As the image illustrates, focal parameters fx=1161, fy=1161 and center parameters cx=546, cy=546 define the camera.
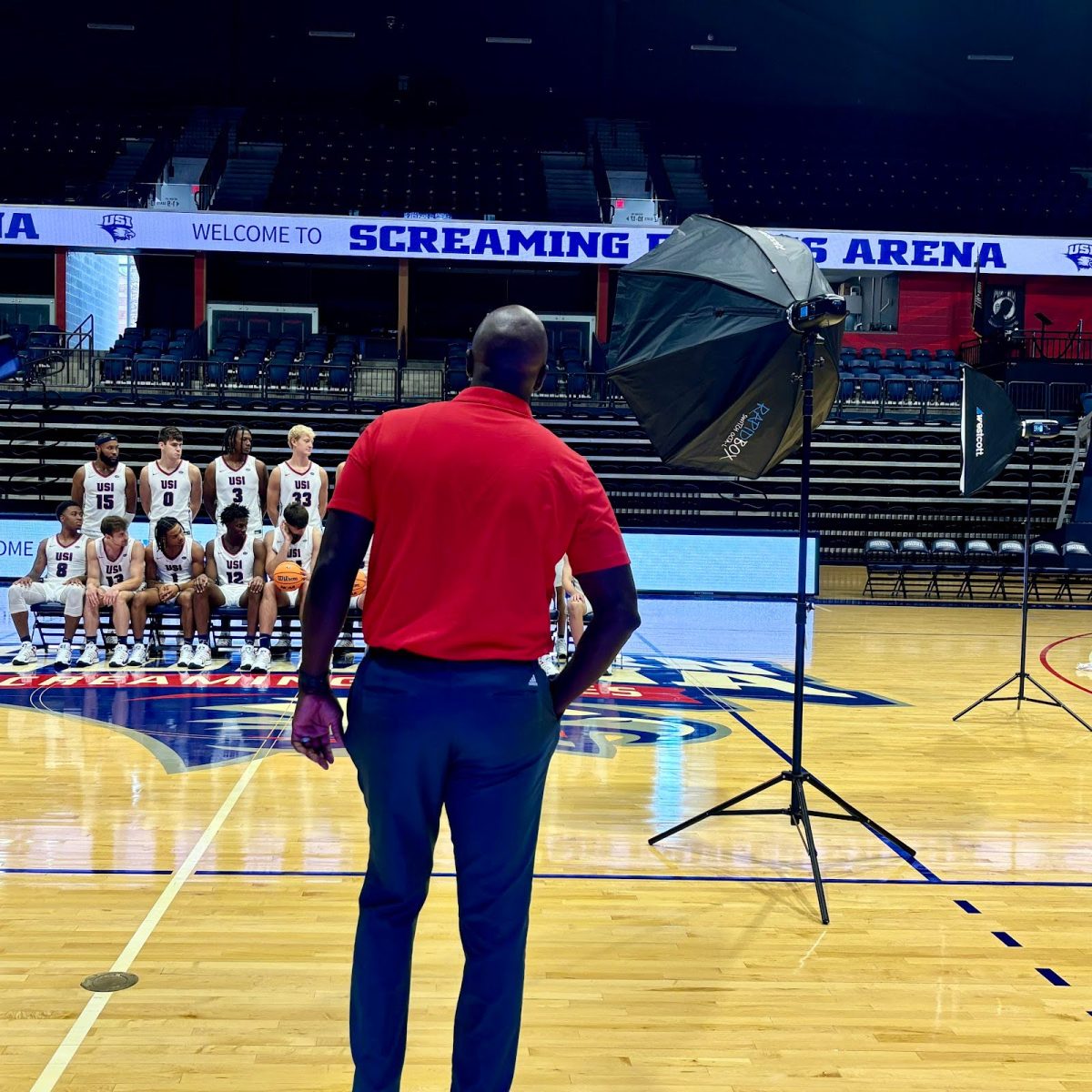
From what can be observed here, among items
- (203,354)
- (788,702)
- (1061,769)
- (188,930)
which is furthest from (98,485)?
(203,354)

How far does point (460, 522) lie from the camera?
2.24 m

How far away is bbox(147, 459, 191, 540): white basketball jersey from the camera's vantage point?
9.41m

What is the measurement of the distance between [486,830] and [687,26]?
2919 centimetres

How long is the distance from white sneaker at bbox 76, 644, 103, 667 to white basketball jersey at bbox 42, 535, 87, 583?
60 cm

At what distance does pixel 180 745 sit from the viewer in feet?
20.3

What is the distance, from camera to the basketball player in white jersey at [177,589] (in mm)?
8531

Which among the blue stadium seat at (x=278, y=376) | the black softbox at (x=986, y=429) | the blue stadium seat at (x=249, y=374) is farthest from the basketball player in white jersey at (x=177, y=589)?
the blue stadium seat at (x=249, y=374)

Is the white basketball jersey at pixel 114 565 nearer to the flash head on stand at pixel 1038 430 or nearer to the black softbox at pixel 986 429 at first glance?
the black softbox at pixel 986 429

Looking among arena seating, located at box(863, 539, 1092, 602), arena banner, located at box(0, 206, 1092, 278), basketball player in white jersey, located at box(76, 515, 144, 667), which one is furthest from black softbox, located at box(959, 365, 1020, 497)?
arena banner, located at box(0, 206, 1092, 278)

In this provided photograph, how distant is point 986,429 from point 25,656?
6.76 meters

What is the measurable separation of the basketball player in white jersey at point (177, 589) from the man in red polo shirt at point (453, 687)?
6517 mm

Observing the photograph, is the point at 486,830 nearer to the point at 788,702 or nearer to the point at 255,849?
the point at 255,849

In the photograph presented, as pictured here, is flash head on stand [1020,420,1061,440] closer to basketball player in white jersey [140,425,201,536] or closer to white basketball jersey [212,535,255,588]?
white basketball jersey [212,535,255,588]

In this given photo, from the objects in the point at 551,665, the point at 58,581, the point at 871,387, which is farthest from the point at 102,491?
Answer: the point at 871,387
